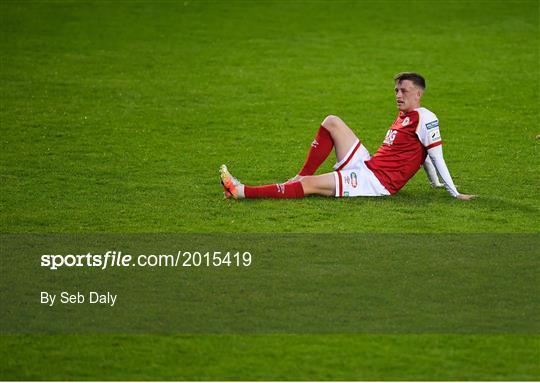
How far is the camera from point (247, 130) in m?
13.4

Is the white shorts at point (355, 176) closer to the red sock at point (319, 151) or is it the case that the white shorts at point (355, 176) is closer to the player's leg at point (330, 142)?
the player's leg at point (330, 142)

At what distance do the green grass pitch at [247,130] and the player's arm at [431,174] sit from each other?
0.28ft

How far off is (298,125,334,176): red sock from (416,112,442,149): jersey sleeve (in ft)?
2.83

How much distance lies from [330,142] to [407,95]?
0.85m

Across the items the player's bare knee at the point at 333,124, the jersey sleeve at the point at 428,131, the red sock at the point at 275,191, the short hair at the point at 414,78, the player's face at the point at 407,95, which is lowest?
the red sock at the point at 275,191

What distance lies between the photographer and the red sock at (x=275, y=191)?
1018 centimetres

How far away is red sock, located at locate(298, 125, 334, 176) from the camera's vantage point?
10250 millimetres

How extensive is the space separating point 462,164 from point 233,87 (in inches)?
186

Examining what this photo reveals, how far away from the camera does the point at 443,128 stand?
44.1 ft

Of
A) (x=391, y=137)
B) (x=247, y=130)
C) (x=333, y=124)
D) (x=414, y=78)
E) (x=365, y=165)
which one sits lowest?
(x=365, y=165)

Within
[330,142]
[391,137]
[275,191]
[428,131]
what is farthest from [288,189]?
[428,131]

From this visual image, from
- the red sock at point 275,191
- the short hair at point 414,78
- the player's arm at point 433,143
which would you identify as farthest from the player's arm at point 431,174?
the red sock at point 275,191

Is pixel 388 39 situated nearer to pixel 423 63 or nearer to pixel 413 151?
pixel 423 63

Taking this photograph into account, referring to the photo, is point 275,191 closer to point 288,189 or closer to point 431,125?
point 288,189
